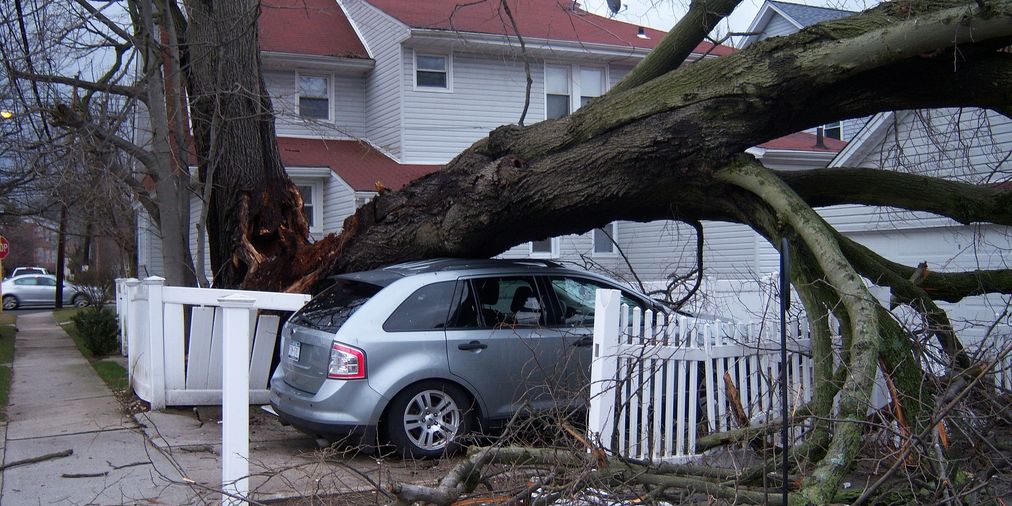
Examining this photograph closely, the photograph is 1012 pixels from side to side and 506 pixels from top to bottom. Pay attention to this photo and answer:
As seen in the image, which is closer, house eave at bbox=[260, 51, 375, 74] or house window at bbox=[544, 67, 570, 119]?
house eave at bbox=[260, 51, 375, 74]

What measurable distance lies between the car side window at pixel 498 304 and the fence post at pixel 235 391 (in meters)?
2.49

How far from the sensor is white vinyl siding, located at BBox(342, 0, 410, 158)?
768 inches

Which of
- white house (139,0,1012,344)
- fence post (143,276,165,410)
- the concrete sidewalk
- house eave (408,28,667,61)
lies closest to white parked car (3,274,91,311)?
white house (139,0,1012,344)

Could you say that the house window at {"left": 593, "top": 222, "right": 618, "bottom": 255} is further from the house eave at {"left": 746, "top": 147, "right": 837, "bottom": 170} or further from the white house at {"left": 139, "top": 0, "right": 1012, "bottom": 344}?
the house eave at {"left": 746, "top": 147, "right": 837, "bottom": 170}

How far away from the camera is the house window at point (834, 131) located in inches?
875

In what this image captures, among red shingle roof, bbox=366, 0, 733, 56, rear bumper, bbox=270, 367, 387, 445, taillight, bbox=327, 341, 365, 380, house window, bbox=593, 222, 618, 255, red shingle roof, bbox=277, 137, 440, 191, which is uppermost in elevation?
red shingle roof, bbox=366, 0, 733, 56

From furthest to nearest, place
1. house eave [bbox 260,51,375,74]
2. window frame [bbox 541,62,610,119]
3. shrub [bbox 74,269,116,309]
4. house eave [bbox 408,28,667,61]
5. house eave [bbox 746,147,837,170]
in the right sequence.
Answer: shrub [bbox 74,269,116,309] → window frame [bbox 541,62,610,119] → house eave [bbox 746,147,837,170] → house eave [bbox 260,51,375,74] → house eave [bbox 408,28,667,61]

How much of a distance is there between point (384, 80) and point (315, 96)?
5.16 feet

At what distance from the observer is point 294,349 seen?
7.52 metres

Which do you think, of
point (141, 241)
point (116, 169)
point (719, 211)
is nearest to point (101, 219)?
point (141, 241)

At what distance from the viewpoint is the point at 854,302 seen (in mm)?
5164

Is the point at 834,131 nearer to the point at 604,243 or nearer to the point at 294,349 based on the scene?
the point at 604,243

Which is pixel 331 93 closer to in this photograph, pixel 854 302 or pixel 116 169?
pixel 116 169

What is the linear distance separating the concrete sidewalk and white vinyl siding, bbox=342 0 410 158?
32.9ft
